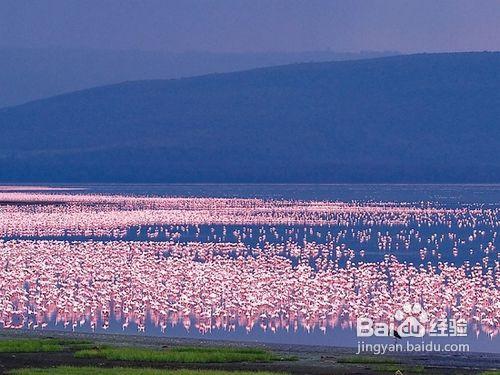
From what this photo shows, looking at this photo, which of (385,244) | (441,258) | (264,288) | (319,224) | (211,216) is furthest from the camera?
(211,216)

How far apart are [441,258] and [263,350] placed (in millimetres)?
41606

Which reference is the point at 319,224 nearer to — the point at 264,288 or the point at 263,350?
the point at 264,288

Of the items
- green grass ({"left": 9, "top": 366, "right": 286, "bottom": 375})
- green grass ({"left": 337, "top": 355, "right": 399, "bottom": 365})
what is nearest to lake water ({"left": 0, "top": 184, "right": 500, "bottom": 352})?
green grass ({"left": 337, "top": 355, "right": 399, "bottom": 365})

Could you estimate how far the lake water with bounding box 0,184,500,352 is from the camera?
3856cm

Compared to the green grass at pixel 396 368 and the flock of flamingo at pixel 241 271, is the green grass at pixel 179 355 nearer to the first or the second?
the green grass at pixel 396 368

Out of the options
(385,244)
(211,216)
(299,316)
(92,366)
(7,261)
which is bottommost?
(92,366)

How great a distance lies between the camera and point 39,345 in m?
29.0

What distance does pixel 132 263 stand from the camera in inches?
2287

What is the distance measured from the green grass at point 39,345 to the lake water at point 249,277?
679 centimetres

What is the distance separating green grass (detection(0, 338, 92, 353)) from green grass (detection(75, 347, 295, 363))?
978 mm

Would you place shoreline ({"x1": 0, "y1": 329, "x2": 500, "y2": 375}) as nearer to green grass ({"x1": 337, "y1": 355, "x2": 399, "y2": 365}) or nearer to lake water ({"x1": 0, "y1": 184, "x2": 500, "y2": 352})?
green grass ({"x1": 337, "y1": 355, "x2": 399, "y2": 365})

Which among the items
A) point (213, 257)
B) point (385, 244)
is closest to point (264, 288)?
point (213, 257)

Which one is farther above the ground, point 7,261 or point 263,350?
point 7,261

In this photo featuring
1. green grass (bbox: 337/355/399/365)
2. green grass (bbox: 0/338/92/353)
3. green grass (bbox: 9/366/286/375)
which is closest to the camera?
green grass (bbox: 9/366/286/375)
